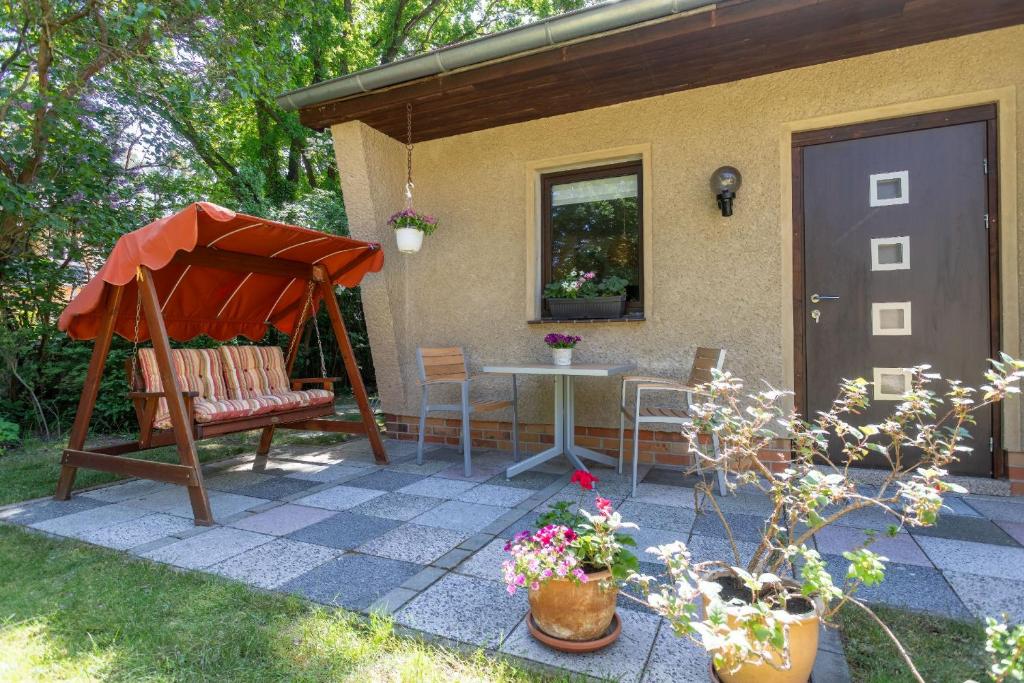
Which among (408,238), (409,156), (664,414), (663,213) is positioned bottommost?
(664,414)

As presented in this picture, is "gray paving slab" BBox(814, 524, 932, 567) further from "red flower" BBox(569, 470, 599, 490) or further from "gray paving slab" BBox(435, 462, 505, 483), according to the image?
A: "gray paving slab" BBox(435, 462, 505, 483)

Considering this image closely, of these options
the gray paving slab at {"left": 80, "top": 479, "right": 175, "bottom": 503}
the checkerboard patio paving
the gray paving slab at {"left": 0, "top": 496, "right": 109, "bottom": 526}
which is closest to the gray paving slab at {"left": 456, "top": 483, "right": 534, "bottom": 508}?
the checkerboard patio paving

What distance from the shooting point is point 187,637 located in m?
1.78

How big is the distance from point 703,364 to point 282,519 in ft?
9.20

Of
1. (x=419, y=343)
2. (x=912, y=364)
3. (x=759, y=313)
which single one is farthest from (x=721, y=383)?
(x=419, y=343)

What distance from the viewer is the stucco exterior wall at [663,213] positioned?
3543 mm

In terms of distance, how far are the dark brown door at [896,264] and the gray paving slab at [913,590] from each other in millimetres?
1652

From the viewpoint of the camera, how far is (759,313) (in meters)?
3.90

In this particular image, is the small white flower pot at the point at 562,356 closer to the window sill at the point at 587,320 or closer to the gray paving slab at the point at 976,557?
the window sill at the point at 587,320

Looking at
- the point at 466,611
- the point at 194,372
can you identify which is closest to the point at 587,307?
the point at 466,611

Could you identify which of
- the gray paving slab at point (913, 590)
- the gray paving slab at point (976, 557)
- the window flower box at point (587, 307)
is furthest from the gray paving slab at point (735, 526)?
the window flower box at point (587, 307)

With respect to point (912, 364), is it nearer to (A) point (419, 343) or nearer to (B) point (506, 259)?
(B) point (506, 259)

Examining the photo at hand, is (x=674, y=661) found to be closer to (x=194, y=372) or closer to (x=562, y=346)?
(x=562, y=346)

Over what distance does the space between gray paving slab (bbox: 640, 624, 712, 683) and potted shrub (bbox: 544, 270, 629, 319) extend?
2.88 metres
